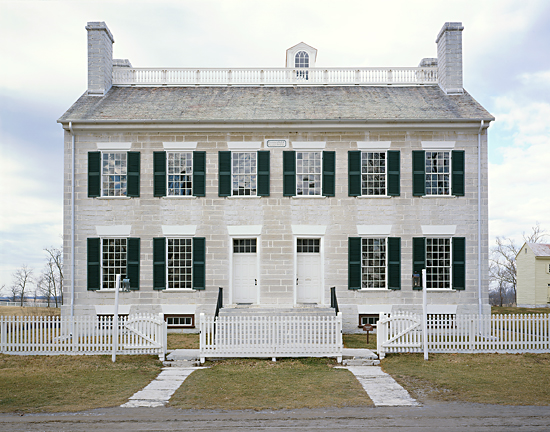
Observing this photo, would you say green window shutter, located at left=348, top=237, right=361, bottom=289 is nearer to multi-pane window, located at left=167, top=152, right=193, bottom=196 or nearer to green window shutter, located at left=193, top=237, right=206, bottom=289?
green window shutter, located at left=193, top=237, right=206, bottom=289

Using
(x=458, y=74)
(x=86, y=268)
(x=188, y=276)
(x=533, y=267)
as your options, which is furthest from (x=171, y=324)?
(x=533, y=267)

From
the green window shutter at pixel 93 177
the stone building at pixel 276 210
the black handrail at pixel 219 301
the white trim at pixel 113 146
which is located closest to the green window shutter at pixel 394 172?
the stone building at pixel 276 210

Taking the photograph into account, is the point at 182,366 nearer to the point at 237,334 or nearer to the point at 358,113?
the point at 237,334

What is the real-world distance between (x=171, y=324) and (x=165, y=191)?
4.64 meters

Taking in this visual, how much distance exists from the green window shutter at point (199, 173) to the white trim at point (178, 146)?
0.29m

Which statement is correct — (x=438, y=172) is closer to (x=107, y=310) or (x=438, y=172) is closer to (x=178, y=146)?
(x=178, y=146)

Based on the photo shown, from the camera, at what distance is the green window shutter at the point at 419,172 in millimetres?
17391

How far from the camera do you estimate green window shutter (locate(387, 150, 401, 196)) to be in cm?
1738

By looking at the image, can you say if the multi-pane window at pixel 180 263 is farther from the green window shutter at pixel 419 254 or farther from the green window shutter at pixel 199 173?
the green window shutter at pixel 419 254

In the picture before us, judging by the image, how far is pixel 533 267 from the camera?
3784 centimetres

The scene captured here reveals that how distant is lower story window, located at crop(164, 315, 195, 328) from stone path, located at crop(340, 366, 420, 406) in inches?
279

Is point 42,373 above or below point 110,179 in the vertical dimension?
below

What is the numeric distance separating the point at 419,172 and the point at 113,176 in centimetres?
1073

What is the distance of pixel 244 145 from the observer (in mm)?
17531
